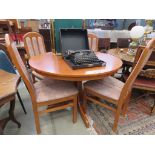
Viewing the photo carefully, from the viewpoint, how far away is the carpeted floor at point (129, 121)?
1535 mm

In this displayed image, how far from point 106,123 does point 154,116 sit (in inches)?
28.3

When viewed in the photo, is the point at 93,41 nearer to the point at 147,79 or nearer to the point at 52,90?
the point at 147,79

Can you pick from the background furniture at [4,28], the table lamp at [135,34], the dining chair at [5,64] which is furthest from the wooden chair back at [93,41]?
the background furniture at [4,28]

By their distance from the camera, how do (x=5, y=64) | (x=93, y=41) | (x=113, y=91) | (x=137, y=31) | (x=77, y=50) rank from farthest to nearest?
1. (x=93, y=41)
2. (x=137, y=31)
3. (x=5, y=64)
4. (x=77, y=50)
5. (x=113, y=91)

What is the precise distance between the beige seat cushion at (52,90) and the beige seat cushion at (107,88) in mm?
220

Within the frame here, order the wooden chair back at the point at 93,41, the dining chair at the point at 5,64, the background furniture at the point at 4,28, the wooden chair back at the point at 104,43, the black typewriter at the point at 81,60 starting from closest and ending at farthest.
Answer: the black typewriter at the point at 81,60 → the dining chair at the point at 5,64 → the wooden chair back at the point at 93,41 → the background furniture at the point at 4,28 → the wooden chair back at the point at 104,43

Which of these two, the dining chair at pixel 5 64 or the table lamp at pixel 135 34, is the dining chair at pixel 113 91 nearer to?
the table lamp at pixel 135 34

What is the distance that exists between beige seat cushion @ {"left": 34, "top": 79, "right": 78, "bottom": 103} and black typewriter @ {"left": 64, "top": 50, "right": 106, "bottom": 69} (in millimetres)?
305

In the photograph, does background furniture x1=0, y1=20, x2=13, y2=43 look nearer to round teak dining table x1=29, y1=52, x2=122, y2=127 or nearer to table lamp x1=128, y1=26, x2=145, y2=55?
round teak dining table x1=29, y1=52, x2=122, y2=127

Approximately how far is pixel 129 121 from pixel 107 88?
0.60m

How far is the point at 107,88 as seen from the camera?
1.49 metres

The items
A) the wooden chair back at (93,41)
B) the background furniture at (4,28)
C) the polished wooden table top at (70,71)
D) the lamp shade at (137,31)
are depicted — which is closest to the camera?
the polished wooden table top at (70,71)

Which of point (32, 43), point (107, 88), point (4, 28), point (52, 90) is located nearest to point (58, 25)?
point (32, 43)
